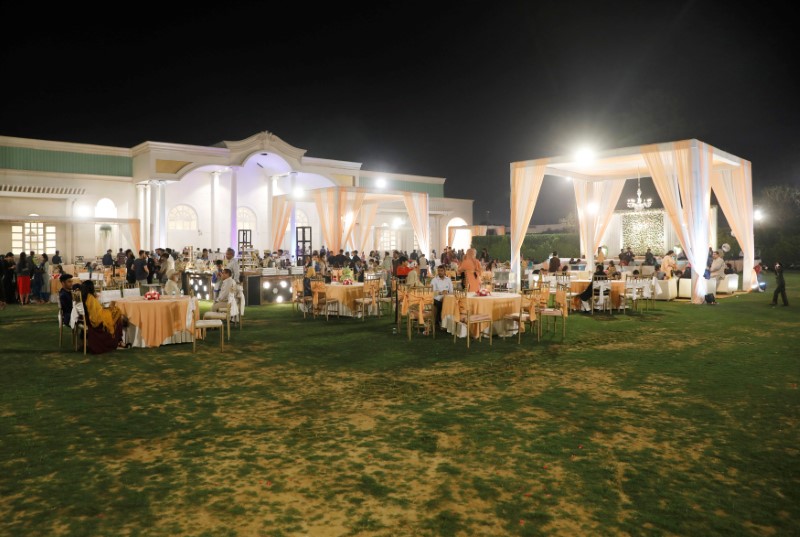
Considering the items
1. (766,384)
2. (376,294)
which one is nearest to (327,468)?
(766,384)

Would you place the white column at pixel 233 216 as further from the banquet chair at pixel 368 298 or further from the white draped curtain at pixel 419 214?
the banquet chair at pixel 368 298

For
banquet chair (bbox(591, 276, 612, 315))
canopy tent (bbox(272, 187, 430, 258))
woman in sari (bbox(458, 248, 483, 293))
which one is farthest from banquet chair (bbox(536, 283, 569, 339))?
canopy tent (bbox(272, 187, 430, 258))

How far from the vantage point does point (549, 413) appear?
523 cm

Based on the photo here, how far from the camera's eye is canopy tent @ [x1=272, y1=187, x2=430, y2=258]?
18.6m

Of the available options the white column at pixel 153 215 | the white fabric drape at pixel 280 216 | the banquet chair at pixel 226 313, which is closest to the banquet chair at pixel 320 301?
the banquet chair at pixel 226 313

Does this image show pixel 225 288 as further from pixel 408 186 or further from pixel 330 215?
pixel 408 186

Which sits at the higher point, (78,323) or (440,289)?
(440,289)

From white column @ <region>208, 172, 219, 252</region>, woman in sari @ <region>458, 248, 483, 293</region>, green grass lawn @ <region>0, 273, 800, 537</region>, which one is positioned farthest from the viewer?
white column @ <region>208, 172, 219, 252</region>

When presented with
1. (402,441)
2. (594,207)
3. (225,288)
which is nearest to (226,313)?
(225,288)

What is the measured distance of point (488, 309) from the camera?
8883 millimetres

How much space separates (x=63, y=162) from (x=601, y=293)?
20067 mm

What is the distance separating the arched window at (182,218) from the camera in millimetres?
24234

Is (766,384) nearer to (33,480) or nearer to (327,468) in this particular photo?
(327,468)

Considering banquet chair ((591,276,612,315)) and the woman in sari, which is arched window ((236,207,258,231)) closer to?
banquet chair ((591,276,612,315))
